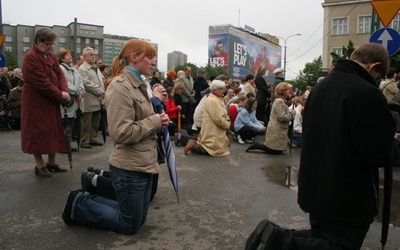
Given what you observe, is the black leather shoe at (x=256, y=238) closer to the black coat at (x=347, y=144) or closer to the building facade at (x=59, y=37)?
the black coat at (x=347, y=144)

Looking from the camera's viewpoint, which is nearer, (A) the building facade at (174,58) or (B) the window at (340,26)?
(B) the window at (340,26)

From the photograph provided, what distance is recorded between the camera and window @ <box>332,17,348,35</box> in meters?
54.7

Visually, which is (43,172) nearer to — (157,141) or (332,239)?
(157,141)

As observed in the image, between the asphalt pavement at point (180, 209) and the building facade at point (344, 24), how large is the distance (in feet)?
170

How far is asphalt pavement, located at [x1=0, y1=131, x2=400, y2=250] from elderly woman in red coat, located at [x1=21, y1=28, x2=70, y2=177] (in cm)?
55

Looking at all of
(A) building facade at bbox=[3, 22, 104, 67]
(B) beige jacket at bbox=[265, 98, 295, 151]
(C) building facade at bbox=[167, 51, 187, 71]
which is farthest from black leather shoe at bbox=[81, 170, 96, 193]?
(C) building facade at bbox=[167, 51, 187, 71]

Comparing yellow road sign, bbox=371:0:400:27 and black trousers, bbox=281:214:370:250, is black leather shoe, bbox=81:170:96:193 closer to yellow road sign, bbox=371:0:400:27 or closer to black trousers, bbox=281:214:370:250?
black trousers, bbox=281:214:370:250

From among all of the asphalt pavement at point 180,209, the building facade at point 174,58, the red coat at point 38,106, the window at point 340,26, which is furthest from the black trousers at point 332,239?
the building facade at point 174,58

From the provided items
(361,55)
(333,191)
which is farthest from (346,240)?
(361,55)

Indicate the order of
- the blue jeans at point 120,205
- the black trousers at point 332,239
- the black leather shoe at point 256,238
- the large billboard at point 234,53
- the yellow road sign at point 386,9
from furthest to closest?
the large billboard at point 234,53
the yellow road sign at point 386,9
the blue jeans at point 120,205
the black leather shoe at point 256,238
the black trousers at point 332,239

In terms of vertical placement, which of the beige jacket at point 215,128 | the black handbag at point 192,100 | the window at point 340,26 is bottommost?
the beige jacket at point 215,128

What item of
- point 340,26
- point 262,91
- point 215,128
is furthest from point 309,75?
point 215,128

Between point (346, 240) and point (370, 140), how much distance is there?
2.29 ft

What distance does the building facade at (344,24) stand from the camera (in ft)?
175
